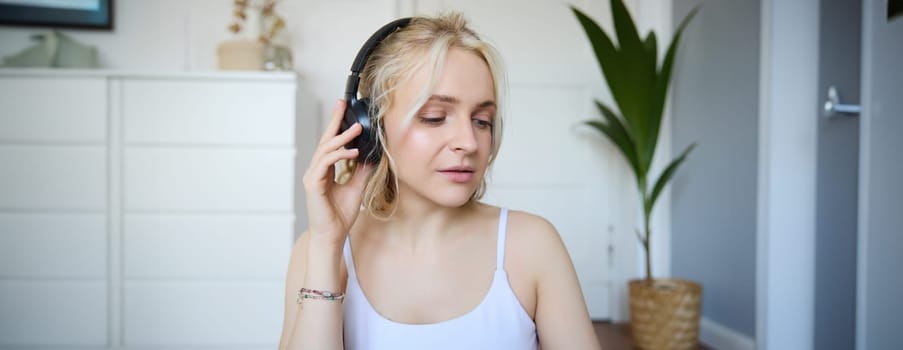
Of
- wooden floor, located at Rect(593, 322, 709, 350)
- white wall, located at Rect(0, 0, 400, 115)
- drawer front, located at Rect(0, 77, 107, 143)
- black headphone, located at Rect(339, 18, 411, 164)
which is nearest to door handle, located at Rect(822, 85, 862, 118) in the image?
wooden floor, located at Rect(593, 322, 709, 350)

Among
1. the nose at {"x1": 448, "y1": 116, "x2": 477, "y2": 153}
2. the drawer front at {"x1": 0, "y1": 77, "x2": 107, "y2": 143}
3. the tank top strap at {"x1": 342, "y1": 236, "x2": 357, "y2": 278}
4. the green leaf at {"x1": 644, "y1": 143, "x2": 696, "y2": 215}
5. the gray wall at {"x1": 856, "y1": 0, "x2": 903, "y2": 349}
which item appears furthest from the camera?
the green leaf at {"x1": 644, "y1": 143, "x2": 696, "y2": 215}

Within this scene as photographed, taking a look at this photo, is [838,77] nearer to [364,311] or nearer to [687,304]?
[687,304]

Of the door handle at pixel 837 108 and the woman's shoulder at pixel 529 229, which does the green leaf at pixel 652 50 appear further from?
the woman's shoulder at pixel 529 229

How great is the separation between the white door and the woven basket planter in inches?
25.1

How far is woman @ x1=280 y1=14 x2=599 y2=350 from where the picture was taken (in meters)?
0.90

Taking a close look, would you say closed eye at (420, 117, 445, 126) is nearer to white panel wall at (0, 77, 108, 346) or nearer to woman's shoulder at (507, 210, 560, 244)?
woman's shoulder at (507, 210, 560, 244)

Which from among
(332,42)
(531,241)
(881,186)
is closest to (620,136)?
(881,186)

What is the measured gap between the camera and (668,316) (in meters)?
2.63

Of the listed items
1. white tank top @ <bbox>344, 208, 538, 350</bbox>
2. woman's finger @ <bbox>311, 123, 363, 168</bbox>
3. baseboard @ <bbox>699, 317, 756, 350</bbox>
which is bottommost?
baseboard @ <bbox>699, 317, 756, 350</bbox>

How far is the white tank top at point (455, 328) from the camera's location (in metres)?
0.90

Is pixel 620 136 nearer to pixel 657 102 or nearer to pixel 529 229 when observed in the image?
pixel 657 102

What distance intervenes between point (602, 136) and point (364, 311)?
2.62 m

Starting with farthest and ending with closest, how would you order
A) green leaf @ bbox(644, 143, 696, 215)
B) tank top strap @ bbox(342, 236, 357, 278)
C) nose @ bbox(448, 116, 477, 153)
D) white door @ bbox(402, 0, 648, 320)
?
white door @ bbox(402, 0, 648, 320)
green leaf @ bbox(644, 143, 696, 215)
tank top strap @ bbox(342, 236, 357, 278)
nose @ bbox(448, 116, 477, 153)

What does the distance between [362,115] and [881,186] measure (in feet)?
5.01
